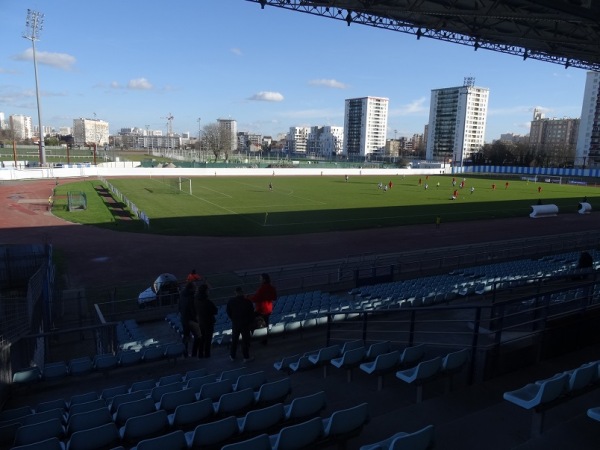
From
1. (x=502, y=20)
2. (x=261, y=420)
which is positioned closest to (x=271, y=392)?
(x=261, y=420)

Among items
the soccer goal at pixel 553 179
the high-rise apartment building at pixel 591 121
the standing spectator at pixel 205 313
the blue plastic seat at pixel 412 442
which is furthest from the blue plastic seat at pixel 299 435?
the high-rise apartment building at pixel 591 121

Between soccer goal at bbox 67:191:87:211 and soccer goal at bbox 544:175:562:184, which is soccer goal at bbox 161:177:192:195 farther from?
soccer goal at bbox 544:175:562:184

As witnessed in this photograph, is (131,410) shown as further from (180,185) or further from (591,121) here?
(591,121)

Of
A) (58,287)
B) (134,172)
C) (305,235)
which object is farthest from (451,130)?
(58,287)

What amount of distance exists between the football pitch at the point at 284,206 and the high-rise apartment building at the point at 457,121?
116m

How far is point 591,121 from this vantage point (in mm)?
133500

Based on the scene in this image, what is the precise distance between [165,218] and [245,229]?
715 cm

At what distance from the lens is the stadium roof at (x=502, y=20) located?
16.3 meters

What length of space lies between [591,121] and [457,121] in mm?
46256

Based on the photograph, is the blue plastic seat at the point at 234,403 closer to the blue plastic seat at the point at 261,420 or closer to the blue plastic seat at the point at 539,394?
the blue plastic seat at the point at 261,420

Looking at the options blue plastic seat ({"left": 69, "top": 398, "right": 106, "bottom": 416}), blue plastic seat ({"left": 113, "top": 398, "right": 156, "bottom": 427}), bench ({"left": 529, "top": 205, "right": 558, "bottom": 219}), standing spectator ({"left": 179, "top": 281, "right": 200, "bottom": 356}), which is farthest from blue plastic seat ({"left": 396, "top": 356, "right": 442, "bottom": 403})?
bench ({"left": 529, "top": 205, "right": 558, "bottom": 219})

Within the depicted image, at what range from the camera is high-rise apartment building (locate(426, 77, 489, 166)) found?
555 feet

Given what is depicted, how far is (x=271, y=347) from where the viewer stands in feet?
31.4

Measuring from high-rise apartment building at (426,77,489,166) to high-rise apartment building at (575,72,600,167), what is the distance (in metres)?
39.4
